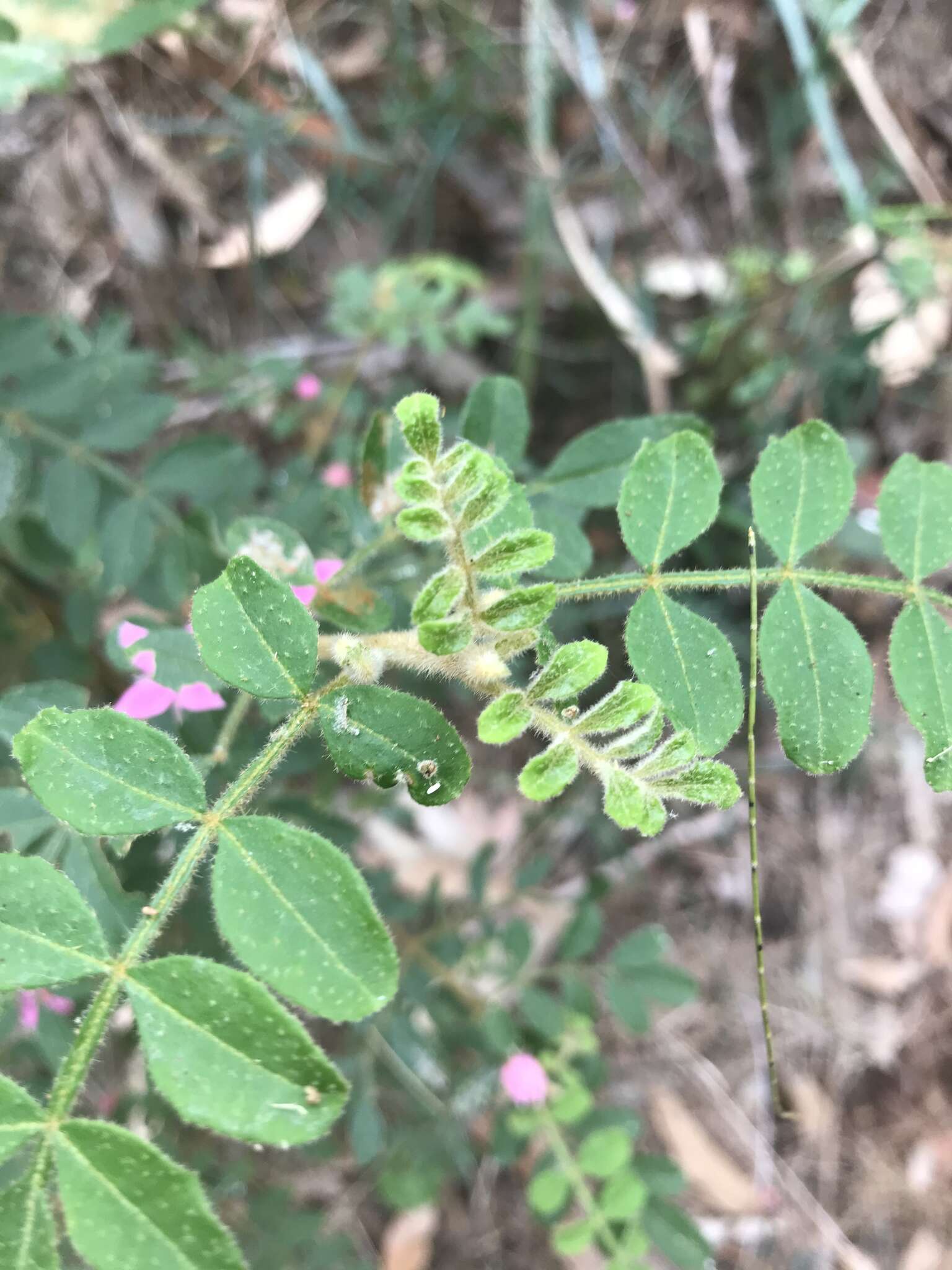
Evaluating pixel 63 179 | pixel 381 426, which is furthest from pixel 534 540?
pixel 63 179

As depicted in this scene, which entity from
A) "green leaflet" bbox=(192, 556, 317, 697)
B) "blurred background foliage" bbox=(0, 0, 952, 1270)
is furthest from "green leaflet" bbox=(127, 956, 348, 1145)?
"blurred background foliage" bbox=(0, 0, 952, 1270)

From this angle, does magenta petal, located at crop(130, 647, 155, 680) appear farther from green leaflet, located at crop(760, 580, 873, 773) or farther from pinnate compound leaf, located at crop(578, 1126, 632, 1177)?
pinnate compound leaf, located at crop(578, 1126, 632, 1177)

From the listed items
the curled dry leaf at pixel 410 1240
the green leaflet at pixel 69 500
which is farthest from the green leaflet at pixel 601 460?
the curled dry leaf at pixel 410 1240

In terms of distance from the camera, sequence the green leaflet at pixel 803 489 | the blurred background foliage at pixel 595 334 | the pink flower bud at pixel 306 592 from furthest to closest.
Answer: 1. the blurred background foliage at pixel 595 334
2. the pink flower bud at pixel 306 592
3. the green leaflet at pixel 803 489

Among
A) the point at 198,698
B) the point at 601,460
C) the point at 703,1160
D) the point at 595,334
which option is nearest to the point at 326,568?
the point at 198,698

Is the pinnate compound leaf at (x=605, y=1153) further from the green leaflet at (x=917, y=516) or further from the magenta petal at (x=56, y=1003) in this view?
the green leaflet at (x=917, y=516)
